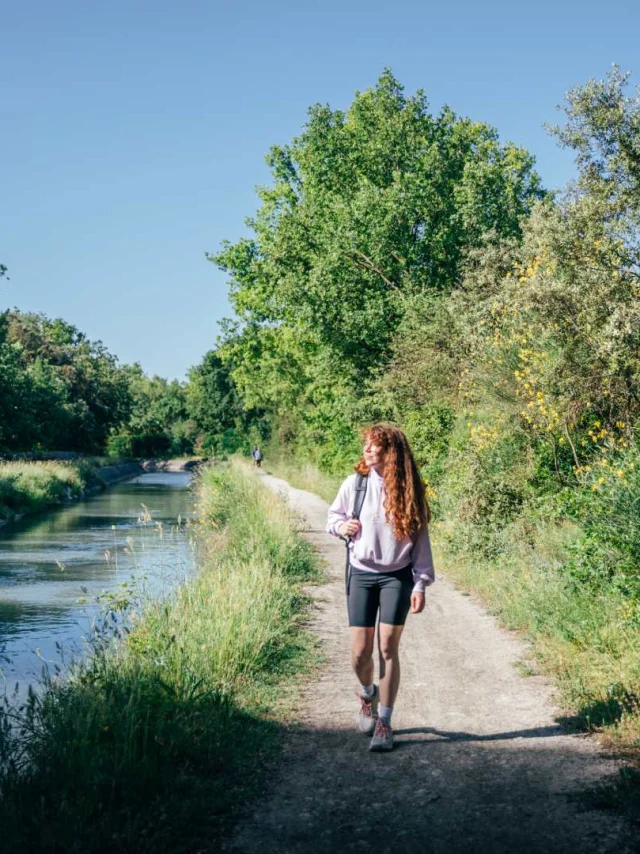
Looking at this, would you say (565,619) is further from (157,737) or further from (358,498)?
(157,737)

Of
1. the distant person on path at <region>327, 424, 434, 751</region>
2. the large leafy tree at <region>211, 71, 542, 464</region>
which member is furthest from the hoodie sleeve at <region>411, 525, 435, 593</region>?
the large leafy tree at <region>211, 71, 542, 464</region>

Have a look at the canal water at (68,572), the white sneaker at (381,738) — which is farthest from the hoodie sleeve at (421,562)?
the canal water at (68,572)

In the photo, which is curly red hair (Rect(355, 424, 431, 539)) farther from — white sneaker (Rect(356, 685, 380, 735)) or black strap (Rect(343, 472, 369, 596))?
white sneaker (Rect(356, 685, 380, 735))

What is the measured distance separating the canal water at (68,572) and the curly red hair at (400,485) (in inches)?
126

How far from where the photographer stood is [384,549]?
5.93 metres

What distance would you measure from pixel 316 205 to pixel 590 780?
79.1 ft

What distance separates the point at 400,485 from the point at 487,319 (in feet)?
32.5

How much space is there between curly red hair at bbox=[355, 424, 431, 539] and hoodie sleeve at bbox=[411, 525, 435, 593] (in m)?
0.06

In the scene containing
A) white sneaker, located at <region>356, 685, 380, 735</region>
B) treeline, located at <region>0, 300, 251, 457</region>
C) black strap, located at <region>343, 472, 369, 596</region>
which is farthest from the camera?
treeline, located at <region>0, 300, 251, 457</region>

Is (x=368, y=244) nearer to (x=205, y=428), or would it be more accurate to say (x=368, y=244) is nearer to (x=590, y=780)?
(x=590, y=780)

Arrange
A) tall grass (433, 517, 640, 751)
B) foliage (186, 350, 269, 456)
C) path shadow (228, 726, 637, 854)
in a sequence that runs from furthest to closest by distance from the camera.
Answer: foliage (186, 350, 269, 456) < tall grass (433, 517, 640, 751) < path shadow (228, 726, 637, 854)

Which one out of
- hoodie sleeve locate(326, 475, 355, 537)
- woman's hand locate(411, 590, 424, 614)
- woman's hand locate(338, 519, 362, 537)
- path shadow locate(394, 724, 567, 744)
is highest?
hoodie sleeve locate(326, 475, 355, 537)

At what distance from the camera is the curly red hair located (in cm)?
591


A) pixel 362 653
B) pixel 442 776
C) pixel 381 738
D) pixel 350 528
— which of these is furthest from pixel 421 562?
pixel 442 776
